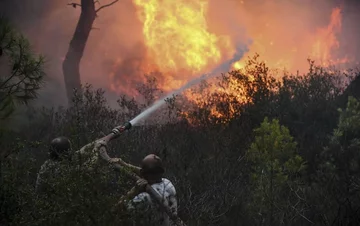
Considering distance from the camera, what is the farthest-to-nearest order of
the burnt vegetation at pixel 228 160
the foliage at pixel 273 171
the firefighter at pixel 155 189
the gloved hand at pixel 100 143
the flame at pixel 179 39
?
the flame at pixel 179 39 < the foliage at pixel 273 171 < the gloved hand at pixel 100 143 < the firefighter at pixel 155 189 < the burnt vegetation at pixel 228 160

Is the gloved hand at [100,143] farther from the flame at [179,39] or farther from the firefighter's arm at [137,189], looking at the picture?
the flame at [179,39]

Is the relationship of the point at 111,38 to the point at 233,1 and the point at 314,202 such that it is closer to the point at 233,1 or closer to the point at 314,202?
the point at 233,1

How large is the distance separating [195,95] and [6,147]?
6852 mm

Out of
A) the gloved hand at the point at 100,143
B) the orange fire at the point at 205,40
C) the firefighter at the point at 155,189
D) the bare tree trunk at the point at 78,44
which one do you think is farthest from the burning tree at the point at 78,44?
the firefighter at the point at 155,189

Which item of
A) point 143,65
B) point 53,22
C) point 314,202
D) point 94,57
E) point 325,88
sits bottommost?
point 314,202

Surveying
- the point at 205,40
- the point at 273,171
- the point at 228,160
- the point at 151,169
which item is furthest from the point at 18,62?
the point at 205,40

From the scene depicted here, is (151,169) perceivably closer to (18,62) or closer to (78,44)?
(18,62)

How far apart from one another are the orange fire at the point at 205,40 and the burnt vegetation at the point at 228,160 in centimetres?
382

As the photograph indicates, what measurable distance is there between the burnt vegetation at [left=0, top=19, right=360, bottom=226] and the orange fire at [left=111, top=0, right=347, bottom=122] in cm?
382

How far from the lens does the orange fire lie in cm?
1452

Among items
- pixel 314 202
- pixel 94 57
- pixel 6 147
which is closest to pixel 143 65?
pixel 94 57

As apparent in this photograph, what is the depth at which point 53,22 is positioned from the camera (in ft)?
57.2

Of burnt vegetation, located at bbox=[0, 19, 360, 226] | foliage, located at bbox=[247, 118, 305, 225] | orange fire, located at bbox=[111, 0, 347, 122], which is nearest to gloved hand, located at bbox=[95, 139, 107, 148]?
burnt vegetation, located at bbox=[0, 19, 360, 226]

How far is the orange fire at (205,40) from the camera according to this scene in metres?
14.5
